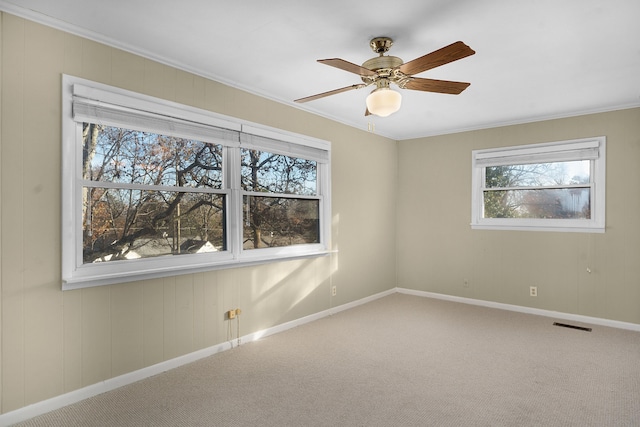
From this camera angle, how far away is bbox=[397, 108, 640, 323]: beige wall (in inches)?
160

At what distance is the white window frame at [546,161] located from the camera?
4195 millimetres

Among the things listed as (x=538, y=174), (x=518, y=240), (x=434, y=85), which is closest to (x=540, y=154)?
(x=538, y=174)

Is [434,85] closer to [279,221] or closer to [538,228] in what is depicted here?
[279,221]

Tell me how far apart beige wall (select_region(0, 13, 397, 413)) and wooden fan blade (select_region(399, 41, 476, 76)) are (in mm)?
1742

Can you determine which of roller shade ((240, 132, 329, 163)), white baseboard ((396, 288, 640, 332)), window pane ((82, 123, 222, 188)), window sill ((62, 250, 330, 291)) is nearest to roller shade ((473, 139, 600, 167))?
white baseboard ((396, 288, 640, 332))

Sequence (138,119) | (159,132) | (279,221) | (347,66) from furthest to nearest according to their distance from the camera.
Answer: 1. (279,221)
2. (159,132)
3. (138,119)
4. (347,66)

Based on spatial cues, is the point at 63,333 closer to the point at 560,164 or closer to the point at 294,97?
the point at 294,97

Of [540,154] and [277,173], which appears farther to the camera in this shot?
[540,154]

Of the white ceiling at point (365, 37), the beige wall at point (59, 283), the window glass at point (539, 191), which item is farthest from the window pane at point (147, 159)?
the window glass at point (539, 191)

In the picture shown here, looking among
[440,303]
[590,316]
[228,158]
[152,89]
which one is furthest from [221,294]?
[590,316]

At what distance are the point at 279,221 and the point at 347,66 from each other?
2.07 metres

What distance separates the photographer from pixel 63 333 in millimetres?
2414

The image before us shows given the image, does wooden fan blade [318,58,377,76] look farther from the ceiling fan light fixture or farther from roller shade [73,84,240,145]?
roller shade [73,84,240,145]

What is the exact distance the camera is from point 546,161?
4.53 meters
